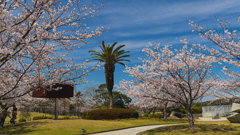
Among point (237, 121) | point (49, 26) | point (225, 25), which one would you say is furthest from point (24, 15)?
point (237, 121)

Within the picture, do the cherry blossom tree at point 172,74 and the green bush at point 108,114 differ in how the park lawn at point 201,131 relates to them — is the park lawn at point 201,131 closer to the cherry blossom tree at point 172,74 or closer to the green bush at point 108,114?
the cherry blossom tree at point 172,74

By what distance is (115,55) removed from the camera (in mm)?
31547

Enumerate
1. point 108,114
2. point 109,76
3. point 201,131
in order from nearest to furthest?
point 201,131
point 108,114
point 109,76

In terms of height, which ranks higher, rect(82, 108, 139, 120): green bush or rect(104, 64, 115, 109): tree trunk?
rect(104, 64, 115, 109): tree trunk

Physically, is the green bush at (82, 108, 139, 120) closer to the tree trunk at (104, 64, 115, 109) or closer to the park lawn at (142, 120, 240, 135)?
the tree trunk at (104, 64, 115, 109)

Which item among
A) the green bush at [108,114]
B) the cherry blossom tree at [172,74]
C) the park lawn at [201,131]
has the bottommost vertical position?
the green bush at [108,114]

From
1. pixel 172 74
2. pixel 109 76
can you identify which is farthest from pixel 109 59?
pixel 172 74

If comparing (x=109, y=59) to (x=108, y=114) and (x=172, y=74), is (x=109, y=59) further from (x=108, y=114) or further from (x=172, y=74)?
(x=172, y=74)

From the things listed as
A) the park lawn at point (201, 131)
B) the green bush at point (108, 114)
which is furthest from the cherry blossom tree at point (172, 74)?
the green bush at point (108, 114)

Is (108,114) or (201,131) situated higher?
(201,131)

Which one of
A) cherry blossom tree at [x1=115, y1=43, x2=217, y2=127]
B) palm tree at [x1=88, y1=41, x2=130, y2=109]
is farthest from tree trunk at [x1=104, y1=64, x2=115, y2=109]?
cherry blossom tree at [x1=115, y1=43, x2=217, y2=127]

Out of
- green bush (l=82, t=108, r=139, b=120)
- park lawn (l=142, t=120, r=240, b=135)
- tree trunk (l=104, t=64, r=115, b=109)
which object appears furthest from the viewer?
tree trunk (l=104, t=64, r=115, b=109)

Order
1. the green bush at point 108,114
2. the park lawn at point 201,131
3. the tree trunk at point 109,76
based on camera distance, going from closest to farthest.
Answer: the park lawn at point 201,131
the green bush at point 108,114
the tree trunk at point 109,76

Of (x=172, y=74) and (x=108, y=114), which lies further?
(x=108, y=114)
